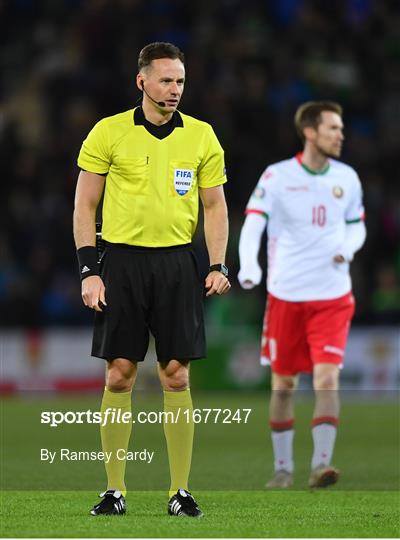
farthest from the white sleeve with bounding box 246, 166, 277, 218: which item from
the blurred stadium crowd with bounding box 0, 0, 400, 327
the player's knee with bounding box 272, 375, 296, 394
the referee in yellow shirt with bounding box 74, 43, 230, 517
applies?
the blurred stadium crowd with bounding box 0, 0, 400, 327

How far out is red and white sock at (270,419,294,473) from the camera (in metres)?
8.77

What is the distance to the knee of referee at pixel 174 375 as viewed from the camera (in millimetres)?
6723

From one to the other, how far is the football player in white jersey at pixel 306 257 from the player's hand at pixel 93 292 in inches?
89.5

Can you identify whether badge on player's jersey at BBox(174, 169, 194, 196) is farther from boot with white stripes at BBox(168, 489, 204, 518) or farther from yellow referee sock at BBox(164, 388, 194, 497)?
Result: boot with white stripes at BBox(168, 489, 204, 518)

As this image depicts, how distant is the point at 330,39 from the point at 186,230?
13.7m

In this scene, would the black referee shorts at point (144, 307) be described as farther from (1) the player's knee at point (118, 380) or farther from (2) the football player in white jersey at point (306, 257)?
(2) the football player in white jersey at point (306, 257)

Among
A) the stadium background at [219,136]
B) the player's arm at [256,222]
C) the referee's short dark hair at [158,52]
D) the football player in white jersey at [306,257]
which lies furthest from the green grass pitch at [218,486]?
the referee's short dark hair at [158,52]

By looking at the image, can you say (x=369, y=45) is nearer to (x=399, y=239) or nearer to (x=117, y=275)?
(x=399, y=239)

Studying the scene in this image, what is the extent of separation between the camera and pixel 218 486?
841 centimetres

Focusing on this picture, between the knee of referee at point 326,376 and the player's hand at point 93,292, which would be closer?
the player's hand at point 93,292

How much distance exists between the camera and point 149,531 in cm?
617

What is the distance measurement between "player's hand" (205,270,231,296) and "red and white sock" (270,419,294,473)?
2309 mm

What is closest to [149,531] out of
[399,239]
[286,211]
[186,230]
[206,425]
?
[186,230]

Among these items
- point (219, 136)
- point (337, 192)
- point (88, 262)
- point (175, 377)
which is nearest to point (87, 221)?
point (88, 262)
